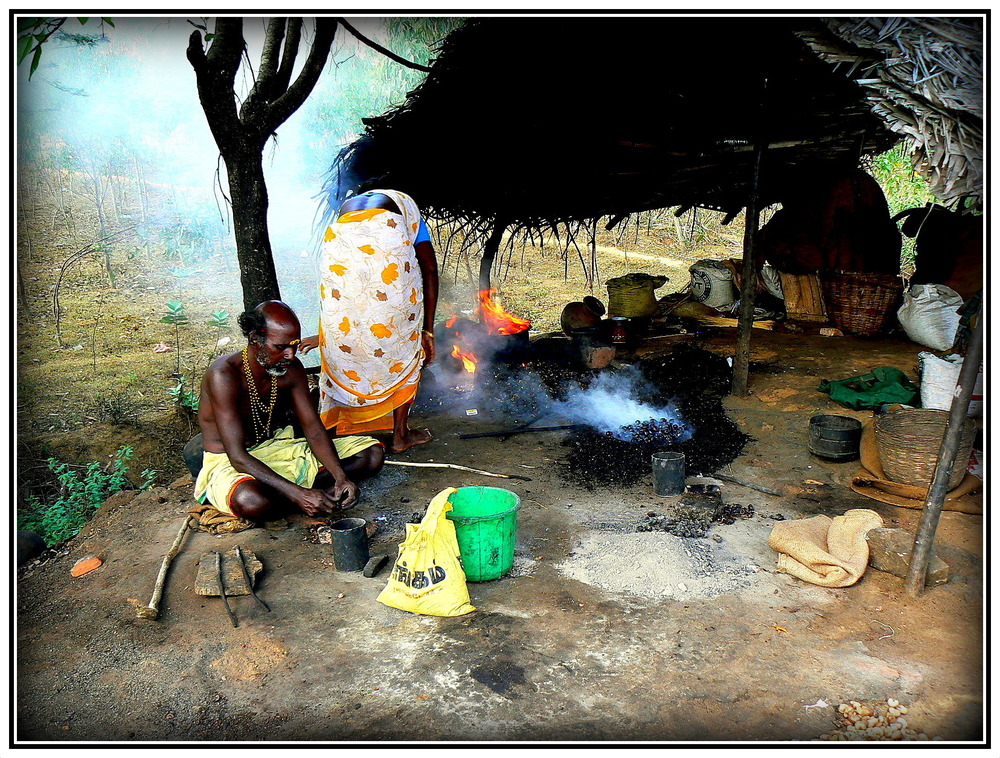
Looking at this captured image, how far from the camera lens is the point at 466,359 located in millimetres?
7816

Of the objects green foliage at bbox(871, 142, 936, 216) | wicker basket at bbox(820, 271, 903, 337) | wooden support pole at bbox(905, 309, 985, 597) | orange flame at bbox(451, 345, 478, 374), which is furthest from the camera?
green foliage at bbox(871, 142, 936, 216)

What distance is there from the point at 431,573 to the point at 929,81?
3075mm

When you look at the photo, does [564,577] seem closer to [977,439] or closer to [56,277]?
[977,439]

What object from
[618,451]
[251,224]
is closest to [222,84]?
[251,224]

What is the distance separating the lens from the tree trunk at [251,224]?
5.60 meters

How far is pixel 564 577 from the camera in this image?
3.73 m

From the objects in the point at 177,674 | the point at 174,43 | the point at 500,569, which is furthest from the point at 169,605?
the point at 174,43

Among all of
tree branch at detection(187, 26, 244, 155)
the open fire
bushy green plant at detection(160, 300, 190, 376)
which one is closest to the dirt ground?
tree branch at detection(187, 26, 244, 155)

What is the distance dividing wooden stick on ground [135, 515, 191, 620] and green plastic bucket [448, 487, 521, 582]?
1488 mm

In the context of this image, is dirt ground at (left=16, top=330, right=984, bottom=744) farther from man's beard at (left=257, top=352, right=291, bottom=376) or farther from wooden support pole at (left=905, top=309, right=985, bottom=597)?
man's beard at (left=257, top=352, right=291, bottom=376)

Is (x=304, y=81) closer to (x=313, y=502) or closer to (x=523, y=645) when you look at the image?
(x=313, y=502)

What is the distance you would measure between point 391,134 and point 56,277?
6.49 meters

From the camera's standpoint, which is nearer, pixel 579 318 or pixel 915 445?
pixel 915 445

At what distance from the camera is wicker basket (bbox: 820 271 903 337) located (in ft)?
26.5
